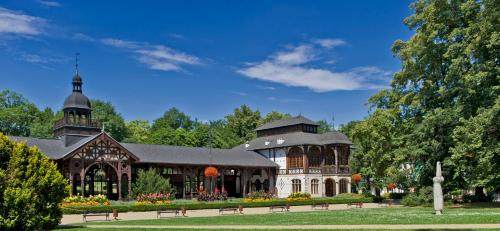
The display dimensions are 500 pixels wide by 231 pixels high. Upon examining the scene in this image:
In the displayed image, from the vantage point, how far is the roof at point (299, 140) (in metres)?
54.3

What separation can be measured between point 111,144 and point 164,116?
63410mm

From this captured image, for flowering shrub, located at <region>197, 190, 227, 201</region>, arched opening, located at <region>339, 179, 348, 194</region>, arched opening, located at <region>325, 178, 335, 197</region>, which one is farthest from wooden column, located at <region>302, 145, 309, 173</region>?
flowering shrub, located at <region>197, 190, 227, 201</region>

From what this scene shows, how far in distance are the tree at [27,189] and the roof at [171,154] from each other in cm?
1976

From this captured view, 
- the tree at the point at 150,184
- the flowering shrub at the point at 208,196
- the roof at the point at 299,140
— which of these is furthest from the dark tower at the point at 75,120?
the roof at the point at 299,140

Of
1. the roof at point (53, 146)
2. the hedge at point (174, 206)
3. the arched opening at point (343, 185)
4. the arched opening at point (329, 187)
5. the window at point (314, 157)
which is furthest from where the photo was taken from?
the arched opening at point (329, 187)

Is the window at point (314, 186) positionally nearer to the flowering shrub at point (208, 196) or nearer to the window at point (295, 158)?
the window at point (295, 158)

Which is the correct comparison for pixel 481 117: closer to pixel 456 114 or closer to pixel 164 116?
pixel 456 114

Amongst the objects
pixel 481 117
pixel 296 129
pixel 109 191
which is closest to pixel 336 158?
pixel 296 129

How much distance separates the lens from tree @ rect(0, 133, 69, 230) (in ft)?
59.7

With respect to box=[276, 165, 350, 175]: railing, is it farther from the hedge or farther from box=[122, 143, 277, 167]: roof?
the hedge

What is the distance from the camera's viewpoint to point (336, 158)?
54250mm

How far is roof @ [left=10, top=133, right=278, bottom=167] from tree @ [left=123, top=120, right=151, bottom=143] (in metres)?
29.7

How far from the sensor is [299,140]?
180ft

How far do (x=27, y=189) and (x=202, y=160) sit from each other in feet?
99.2
